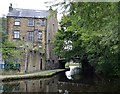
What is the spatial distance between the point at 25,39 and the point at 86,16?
12.2 metres

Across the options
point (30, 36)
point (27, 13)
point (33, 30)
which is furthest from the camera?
point (33, 30)

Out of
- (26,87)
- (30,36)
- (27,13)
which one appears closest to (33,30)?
(30,36)

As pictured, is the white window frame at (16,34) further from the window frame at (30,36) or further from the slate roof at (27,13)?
the slate roof at (27,13)

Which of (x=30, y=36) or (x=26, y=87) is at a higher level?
(x=30, y=36)

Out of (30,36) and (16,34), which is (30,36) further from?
(16,34)

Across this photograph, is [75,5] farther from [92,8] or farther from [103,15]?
[103,15]

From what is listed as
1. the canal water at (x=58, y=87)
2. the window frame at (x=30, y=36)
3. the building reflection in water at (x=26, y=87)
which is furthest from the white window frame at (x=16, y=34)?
the building reflection in water at (x=26, y=87)

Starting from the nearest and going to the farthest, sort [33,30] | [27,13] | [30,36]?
[30,36] → [27,13] → [33,30]

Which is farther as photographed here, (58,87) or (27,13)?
(27,13)

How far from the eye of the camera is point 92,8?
164 inches

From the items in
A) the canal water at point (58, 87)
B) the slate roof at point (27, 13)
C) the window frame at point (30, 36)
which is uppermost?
the slate roof at point (27, 13)

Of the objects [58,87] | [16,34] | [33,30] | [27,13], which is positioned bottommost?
[58,87]

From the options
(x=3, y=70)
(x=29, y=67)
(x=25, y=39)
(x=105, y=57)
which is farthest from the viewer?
(x=25, y=39)

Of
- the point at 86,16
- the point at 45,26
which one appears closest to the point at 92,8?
the point at 86,16
